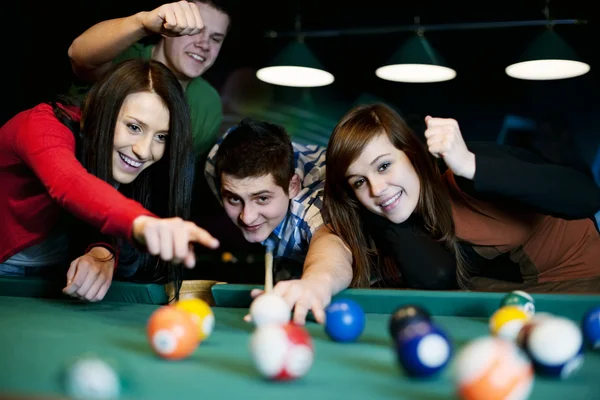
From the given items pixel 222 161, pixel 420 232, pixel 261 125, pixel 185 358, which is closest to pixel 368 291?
pixel 420 232

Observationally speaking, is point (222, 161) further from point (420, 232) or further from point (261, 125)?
point (420, 232)

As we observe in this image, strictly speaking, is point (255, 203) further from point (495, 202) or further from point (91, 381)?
point (91, 381)

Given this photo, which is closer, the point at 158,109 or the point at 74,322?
the point at 74,322

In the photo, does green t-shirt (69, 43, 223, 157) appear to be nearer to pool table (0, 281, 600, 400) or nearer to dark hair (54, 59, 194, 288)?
dark hair (54, 59, 194, 288)

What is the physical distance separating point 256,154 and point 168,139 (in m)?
0.61

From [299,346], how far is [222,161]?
1751mm

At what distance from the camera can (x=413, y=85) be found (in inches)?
243

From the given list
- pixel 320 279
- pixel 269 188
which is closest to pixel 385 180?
pixel 320 279

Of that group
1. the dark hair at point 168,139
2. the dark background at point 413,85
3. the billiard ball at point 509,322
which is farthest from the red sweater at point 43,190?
the dark background at point 413,85

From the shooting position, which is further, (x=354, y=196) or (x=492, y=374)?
(x=354, y=196)

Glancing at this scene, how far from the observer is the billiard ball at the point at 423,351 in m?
1.10

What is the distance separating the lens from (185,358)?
4.17 ft

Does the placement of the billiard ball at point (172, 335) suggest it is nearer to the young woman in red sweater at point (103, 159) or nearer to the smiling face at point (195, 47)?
the young woman in red sweater at point (103, 159)

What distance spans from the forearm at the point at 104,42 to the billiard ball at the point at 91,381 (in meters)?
1.46
